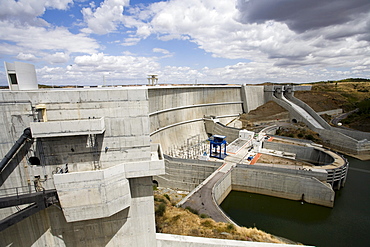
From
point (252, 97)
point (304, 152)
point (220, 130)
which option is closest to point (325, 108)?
point (252, 97)

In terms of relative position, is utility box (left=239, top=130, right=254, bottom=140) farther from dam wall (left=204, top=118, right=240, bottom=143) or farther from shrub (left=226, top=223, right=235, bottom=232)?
shrub (left=226, top=223, right=235, bottom=232)

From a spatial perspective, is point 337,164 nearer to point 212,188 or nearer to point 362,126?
point 212,188

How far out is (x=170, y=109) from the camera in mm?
39438

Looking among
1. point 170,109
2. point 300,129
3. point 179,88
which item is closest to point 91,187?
point 170,109

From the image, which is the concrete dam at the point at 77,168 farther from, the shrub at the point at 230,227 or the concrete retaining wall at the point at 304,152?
the concrete retaining wall at the point at 304,152

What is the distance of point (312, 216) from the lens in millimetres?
22312

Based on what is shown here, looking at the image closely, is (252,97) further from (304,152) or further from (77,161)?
(77,161)

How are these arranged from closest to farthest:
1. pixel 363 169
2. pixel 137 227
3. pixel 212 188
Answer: pixel 137 227 < pixel 212 188 < pixel 363 169

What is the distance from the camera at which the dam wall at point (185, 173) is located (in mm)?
27339

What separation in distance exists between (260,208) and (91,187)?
2152 cm

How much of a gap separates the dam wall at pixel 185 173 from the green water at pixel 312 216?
4.51 m

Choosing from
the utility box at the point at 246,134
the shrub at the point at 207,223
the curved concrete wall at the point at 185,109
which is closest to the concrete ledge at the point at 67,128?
the shrub at the point at 207,223

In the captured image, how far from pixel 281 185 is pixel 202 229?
1555 cm

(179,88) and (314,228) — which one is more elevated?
(179,88)
